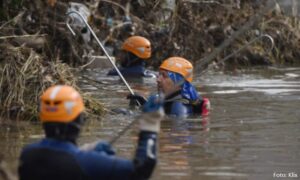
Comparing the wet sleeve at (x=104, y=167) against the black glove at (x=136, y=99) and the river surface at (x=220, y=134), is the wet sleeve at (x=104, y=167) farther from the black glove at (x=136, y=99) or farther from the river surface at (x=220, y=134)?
the black glove at (x=136, y=99)

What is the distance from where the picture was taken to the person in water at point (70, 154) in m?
6.19

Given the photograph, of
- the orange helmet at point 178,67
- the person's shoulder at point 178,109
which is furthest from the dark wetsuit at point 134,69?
the person's shoulder at point 178,109

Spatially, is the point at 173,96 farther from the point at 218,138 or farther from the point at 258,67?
the point at 258,67

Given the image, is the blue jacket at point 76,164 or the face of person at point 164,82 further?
the face of person at point 164,82

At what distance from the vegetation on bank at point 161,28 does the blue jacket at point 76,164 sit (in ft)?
25.2

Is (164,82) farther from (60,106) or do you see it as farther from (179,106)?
(60,106)

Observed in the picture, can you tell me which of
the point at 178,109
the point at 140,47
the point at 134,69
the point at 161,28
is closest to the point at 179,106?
the point at 178,109

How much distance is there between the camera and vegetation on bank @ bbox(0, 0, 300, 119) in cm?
1706

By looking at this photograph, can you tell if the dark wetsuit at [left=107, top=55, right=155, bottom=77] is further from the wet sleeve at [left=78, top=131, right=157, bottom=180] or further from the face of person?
the wet sleeve at [left=78, top=131, right=157, bottom=180]

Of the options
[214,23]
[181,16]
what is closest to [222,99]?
[181,16]

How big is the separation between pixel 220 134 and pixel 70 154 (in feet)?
19.1

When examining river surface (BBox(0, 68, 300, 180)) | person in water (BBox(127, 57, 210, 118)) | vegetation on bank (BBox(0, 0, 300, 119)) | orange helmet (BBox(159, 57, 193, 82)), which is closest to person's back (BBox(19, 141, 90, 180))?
river surface (BBox(0, 68, 300, 180))

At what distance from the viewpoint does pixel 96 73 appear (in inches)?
786

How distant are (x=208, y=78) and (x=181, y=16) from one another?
9.43ft
